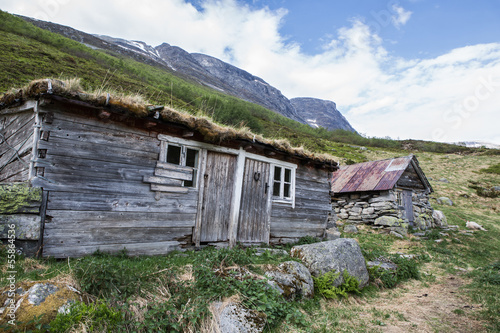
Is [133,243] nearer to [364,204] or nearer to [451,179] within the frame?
[364,204]

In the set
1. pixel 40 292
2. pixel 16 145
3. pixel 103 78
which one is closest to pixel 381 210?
pixel 40 292

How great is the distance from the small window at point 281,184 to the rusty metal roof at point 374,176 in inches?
318

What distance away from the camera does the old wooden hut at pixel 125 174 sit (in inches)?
201

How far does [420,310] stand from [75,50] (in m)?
53.3

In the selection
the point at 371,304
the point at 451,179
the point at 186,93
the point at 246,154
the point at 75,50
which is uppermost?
the point at 75,50

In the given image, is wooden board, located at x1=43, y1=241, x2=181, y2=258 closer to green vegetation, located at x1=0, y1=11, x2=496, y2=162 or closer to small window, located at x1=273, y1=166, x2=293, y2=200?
small window, located at x1=273, y1=166, x2=293, y2=200

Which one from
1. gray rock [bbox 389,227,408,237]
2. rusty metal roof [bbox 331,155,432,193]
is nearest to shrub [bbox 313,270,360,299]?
gray rock [bbox 389,227,408,237]

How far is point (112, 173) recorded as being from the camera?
5.81m

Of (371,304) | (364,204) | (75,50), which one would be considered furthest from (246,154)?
(75,50)

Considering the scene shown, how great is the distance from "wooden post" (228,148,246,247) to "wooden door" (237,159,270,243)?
0.61 ft

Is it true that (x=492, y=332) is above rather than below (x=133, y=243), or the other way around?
below

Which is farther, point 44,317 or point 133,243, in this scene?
point 133,243

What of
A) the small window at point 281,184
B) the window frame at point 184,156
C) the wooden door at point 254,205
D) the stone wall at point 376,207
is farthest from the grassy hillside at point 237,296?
the stone wall at point 376,207

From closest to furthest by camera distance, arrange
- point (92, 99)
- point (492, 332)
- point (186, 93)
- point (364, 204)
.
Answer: point (492, 332)
point (92, 99)
point (364, 204)
point (186, 93)
